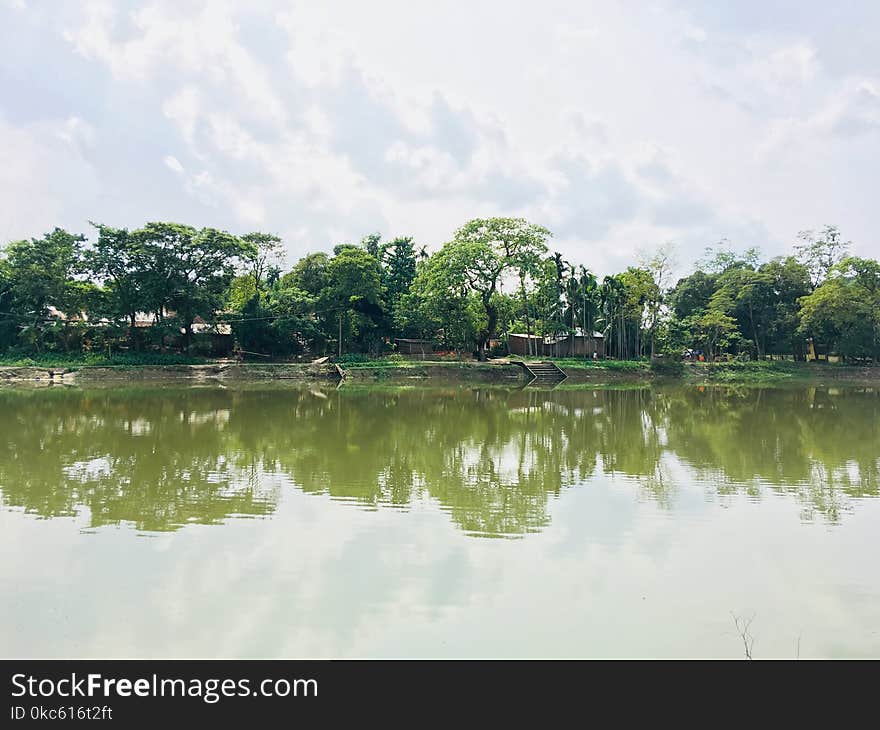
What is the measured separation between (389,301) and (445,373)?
23.3 ft

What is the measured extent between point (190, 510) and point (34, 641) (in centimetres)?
302

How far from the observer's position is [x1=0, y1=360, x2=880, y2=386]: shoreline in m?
30.7

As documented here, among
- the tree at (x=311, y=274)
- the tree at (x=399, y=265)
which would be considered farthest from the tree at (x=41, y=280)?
the tree at (x=399, y=265)

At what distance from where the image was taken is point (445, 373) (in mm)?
34000

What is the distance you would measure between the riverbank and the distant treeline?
6.14 ft

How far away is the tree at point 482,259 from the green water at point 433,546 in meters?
22.2

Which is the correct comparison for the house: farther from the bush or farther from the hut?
the hut

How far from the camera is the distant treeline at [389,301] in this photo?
32688mm

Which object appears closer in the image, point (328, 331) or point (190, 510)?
point (190, 510)

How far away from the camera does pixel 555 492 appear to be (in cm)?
827

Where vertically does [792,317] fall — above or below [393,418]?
above

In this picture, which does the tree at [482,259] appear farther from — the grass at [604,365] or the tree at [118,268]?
the tree at [118,268]
